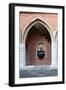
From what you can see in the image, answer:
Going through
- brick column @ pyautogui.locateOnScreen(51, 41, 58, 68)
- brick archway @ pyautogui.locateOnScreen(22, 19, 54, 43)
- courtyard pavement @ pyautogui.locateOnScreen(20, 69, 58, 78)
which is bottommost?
courtyard pavement @ pyautogui.locateOnScreen(20, 69, 58, 78)

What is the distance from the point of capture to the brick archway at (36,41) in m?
1.36

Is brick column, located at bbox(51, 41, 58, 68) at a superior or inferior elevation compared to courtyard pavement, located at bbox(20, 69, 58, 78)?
superior

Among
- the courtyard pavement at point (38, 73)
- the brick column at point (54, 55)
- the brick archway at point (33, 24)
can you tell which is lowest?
the courtyard pavement at point (38, 73)

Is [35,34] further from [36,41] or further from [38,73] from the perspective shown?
[38,73]

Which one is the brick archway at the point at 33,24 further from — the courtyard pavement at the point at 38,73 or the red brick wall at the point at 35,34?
the courtyard pavement at the point at 38,73

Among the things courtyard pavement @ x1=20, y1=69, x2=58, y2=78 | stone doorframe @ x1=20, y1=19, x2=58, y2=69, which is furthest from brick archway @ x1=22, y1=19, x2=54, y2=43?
courtyard pavement @ x1=20, y1=69, x2=58, y2=78

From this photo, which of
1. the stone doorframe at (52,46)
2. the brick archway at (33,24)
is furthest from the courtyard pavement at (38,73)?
the brick archway at (33,24)

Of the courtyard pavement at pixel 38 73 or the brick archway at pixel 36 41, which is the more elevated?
the brick archway at pixel 36 41

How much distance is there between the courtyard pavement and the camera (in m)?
1.35

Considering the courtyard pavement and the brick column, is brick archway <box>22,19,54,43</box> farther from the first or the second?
the courtyard pavement

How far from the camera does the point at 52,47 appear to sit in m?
1.41
